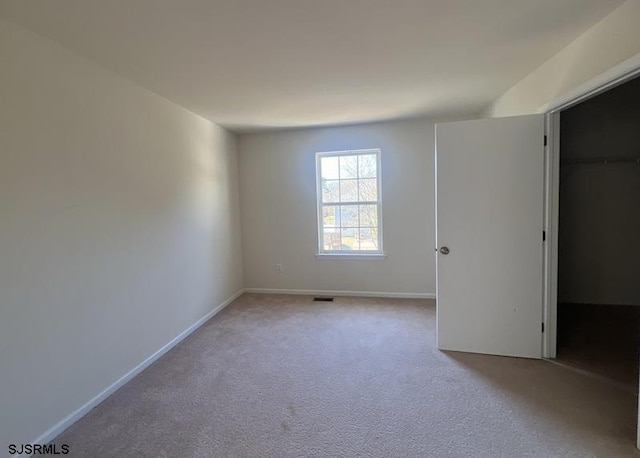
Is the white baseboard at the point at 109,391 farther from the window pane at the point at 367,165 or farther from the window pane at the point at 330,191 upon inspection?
the window pane at the point at 367,165

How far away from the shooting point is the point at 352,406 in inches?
80.7

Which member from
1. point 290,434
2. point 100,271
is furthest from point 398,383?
point 100,271

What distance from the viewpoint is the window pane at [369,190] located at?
4279 mm

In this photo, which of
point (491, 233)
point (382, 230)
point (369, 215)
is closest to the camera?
point (491, 233)

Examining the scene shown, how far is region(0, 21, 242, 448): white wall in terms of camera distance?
5.55 feet

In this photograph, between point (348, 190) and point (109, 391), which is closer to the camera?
point (109, 391)

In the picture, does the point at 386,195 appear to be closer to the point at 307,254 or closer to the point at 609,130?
the point at 307,254

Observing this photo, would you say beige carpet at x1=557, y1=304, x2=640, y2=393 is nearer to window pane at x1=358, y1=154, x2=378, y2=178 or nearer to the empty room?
the empty room

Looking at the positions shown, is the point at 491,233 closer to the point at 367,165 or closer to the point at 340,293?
the point at 367,165

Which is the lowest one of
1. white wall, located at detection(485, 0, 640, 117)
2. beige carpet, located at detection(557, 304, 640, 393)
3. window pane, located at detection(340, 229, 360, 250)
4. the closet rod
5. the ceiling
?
beige carpet, located at detection(557, 304, 640, 393)

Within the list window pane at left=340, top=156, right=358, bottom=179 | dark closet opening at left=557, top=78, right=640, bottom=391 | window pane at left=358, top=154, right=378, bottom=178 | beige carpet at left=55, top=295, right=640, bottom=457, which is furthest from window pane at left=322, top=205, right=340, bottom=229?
dark closet opening at left=557, top=78, right=640, bottom=391

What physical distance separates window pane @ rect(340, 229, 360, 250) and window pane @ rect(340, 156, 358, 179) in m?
0.77

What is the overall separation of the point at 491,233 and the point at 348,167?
87.6 inches

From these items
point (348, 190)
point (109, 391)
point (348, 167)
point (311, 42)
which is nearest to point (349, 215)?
point (348, 190)
